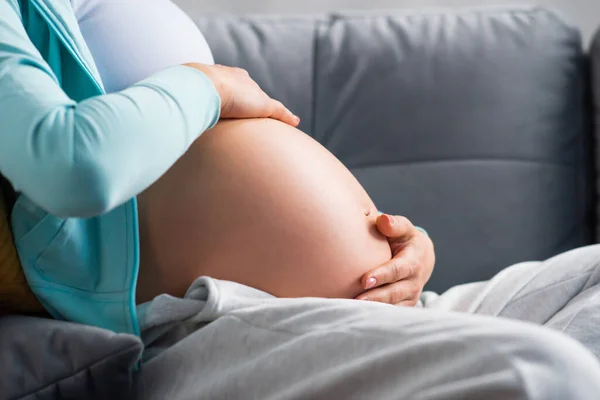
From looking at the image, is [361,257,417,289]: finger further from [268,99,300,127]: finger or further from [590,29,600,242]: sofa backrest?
[590,29,600,242]: sofa backrest

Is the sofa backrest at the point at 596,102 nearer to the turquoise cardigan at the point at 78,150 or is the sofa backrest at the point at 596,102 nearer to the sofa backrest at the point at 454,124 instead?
the sofa backrest at the point at 454,124

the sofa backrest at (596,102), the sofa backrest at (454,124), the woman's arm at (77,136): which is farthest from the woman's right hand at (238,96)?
the sofa backrest at (596,102)

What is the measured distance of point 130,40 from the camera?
0.85 m

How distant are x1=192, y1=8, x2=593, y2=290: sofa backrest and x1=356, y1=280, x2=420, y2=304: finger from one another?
1.27 feet

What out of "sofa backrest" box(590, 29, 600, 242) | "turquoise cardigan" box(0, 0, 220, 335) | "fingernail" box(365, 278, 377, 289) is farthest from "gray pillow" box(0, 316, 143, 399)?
"sofa backrest" box(590, 29, 600, 242)

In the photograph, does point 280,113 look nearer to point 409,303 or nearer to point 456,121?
point 409,303

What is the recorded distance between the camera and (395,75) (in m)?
1.30

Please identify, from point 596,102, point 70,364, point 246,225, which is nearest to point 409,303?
point 246,225

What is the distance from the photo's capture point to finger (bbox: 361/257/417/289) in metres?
0.80

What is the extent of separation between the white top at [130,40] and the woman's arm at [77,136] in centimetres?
17

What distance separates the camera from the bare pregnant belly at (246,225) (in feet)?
2.48

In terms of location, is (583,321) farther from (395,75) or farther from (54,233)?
(395,75)

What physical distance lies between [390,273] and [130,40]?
Answer: 0.41m

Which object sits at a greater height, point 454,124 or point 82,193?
point 82,193
